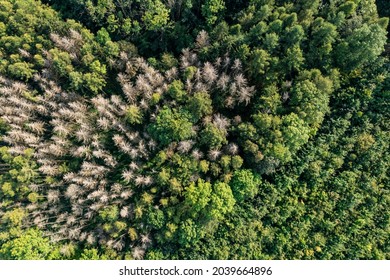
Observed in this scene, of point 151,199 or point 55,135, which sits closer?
point 151,199

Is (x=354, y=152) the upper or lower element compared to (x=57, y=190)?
upper

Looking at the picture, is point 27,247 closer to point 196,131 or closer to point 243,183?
point 196,131

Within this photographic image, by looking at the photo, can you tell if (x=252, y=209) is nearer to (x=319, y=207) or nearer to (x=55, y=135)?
(x=319, y=207)

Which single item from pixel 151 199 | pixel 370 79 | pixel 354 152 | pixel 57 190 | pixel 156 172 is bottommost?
pixel 57 190

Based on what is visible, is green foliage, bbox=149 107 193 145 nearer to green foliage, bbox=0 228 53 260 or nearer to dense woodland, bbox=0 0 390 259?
dense woodland, bbox=0 0 390 259

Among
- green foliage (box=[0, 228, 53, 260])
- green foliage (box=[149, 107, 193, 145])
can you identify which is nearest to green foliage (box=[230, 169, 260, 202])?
green foliage (box=[149, 107, 193, 145])

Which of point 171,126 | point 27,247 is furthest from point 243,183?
point 27,247

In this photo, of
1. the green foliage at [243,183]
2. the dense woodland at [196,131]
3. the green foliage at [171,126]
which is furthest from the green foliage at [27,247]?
the green foliage at [243,183]

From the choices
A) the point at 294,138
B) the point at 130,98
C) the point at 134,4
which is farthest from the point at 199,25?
the point at 294,138

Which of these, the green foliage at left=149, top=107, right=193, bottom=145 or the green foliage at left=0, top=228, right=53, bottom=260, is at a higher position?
the green foliage at left=149, top=107, right=193, bottom=145
